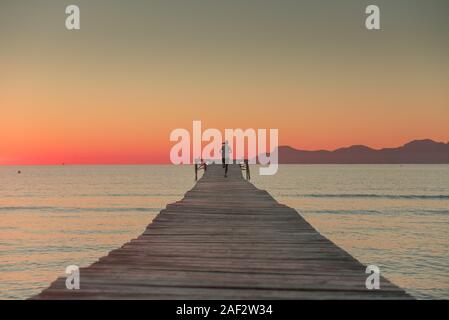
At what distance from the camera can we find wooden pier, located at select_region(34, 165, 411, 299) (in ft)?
18.9

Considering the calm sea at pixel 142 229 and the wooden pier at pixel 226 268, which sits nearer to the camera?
the wooden pier at pixel 226 268

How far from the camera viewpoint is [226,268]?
23.4 ft

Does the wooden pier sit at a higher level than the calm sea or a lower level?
higher

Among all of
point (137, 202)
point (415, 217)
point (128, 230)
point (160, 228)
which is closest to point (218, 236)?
point (160, 228)

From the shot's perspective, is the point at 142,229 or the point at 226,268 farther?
the point at 142,229

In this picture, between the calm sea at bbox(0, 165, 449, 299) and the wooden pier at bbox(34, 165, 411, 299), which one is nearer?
the wooden pier at bbox(34, 165, 411, 299)

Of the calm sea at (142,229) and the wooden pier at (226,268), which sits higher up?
the wooden pier at (226,268)

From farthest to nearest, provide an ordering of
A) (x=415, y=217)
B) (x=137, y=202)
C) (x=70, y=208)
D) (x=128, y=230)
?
(x=137, y=202) < (x=70, y=208) < (x=415, y=217) < (x=128, y=230)

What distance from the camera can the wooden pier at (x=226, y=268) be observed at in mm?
5770

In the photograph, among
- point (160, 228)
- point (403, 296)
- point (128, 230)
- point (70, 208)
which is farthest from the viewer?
point (70, 208)

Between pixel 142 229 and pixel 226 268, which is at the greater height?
pixel 226 268

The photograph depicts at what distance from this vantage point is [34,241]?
1079 inches

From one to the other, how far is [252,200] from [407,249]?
400 inches
